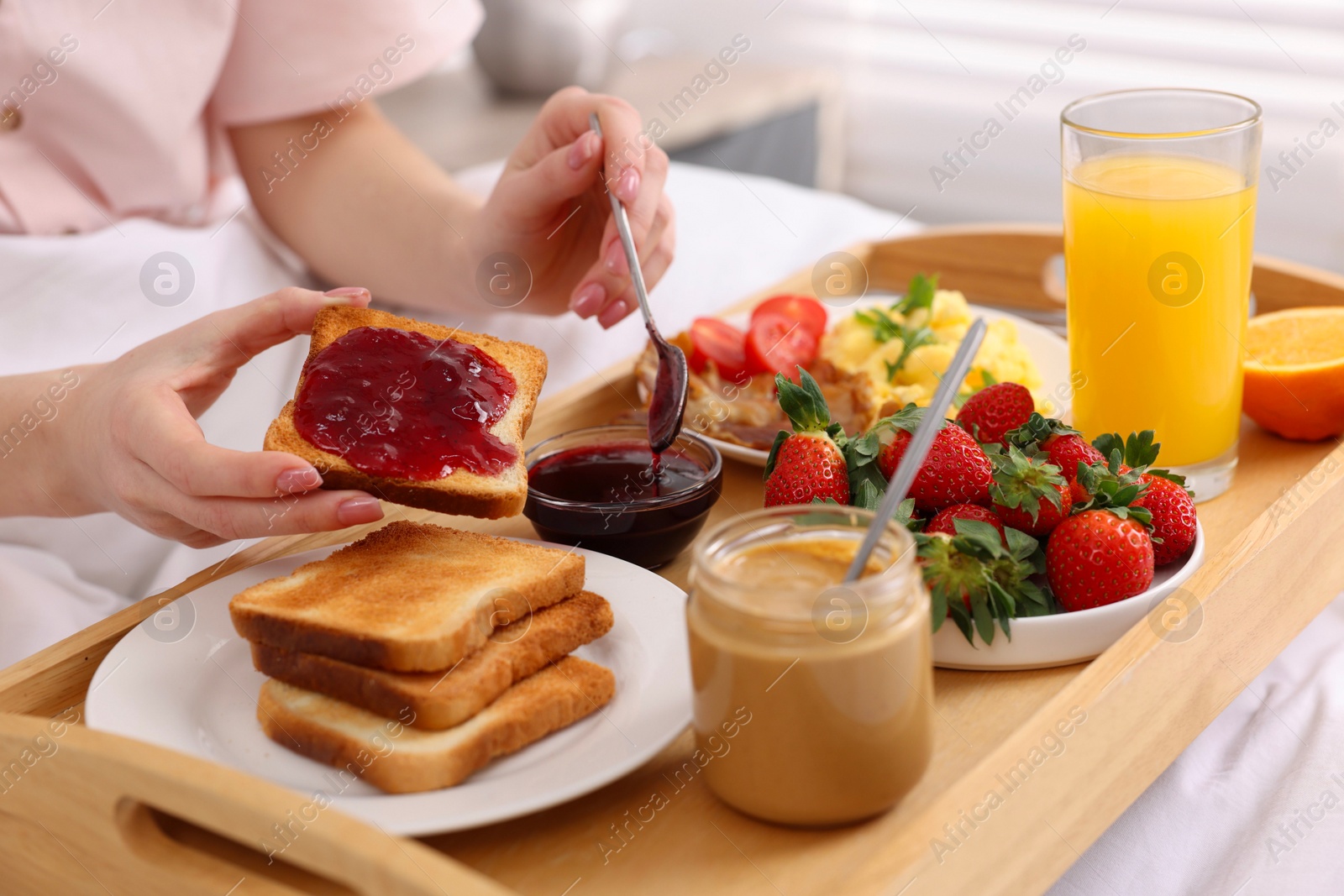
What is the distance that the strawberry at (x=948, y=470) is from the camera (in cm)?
90

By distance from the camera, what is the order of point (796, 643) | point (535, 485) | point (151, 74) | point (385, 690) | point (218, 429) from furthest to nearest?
point (151, 74)
point (218, 429)
point (535, 485)
point (385, 690)
point (796, 643)

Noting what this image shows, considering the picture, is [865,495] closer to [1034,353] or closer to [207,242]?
[1034,353]

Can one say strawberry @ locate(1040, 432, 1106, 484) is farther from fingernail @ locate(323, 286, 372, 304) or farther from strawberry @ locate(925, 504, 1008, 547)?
fingernail @ locate(323, 286, 372, 304)

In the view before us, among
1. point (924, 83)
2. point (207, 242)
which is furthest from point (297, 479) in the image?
point (924, 83)

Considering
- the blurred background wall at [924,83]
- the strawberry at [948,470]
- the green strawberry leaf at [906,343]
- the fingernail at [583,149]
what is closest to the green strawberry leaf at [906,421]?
the strawberry at [948,470]

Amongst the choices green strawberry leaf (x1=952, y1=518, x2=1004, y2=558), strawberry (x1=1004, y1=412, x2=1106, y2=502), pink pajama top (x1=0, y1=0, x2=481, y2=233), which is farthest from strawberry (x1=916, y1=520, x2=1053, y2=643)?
pink pajama top (x1=0, y1=0, x2=481, y2=233)

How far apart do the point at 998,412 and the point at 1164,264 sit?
0.69 feet

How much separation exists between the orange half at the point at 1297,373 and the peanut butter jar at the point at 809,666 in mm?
701

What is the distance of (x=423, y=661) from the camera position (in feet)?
2.51

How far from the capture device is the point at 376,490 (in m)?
0.91

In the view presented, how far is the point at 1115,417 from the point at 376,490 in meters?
0.69

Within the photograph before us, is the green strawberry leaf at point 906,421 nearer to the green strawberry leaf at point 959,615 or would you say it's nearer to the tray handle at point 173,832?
the green strawberry leaf at point 959,615

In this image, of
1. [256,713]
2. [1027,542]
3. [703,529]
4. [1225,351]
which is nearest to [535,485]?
[703,529]

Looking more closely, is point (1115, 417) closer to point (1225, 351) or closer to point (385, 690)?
point (1225, 351)
